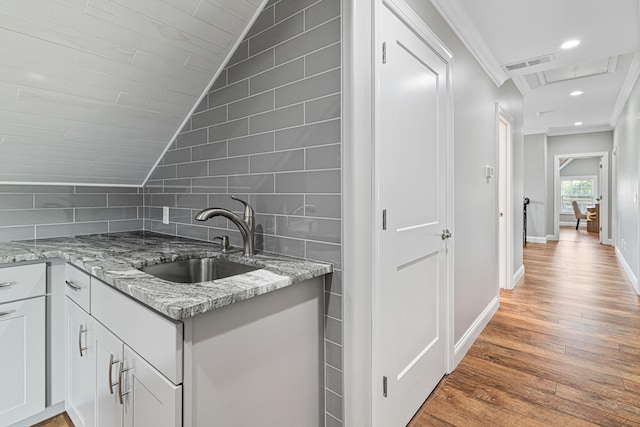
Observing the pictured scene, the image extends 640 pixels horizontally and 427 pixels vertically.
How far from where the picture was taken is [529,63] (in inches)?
122

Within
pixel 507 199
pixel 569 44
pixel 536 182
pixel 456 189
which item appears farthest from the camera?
pixel 536 182

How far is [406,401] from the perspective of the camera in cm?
164

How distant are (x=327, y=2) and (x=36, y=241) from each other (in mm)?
2125

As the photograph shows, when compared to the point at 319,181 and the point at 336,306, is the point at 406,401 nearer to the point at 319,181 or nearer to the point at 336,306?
the point at 336,306

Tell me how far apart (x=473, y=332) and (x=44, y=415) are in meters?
2.73

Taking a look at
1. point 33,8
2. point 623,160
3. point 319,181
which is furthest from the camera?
point 623,160

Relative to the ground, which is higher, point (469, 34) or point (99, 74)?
point (469, 34)

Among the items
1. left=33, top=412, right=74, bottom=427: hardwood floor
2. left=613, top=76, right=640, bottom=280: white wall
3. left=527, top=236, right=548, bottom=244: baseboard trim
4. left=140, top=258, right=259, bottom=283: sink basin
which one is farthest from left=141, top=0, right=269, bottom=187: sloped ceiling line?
left=527, top=236, right=548, bottom=244: baseboard trim

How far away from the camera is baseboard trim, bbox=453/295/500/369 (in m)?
2.24

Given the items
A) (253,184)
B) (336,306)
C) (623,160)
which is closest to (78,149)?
(253,184)

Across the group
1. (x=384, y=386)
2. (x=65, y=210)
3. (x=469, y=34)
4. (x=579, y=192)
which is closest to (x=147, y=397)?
(x=384, y=386)

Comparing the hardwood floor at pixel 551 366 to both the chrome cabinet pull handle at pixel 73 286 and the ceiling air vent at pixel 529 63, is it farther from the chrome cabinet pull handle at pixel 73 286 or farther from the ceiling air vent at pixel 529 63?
the ceiling air vent at pixel 529 63

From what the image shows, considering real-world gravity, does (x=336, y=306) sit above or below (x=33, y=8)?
below

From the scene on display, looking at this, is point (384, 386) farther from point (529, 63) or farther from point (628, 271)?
point (628, 271)
